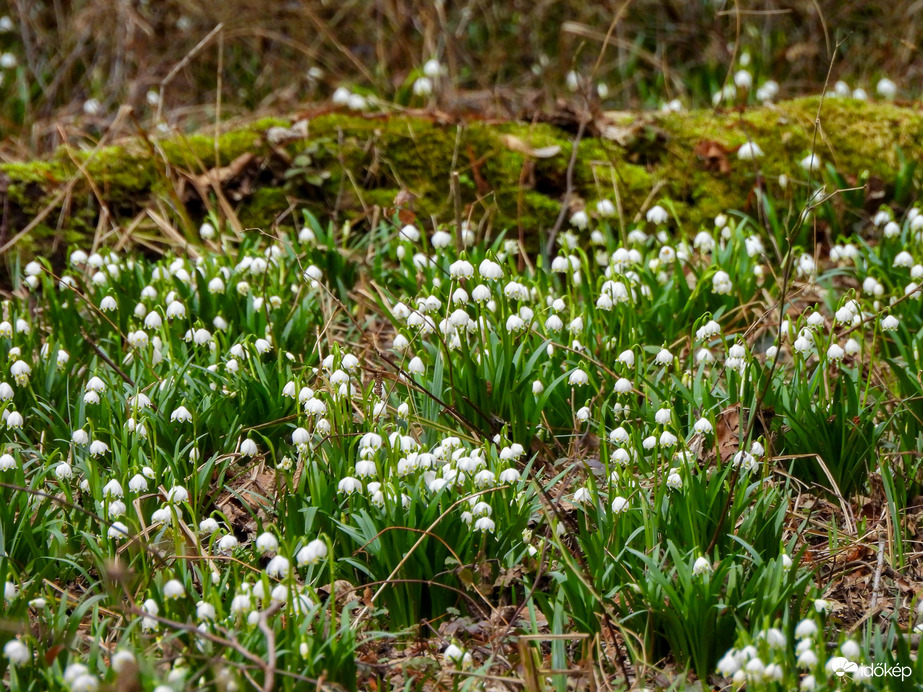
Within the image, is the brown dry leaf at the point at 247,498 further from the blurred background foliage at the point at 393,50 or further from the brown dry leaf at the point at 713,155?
the blurred background foliage at the point at 393,50

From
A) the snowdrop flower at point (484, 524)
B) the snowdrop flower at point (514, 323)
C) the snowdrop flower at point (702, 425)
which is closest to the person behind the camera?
the snowdrop flower at point (484, 524)

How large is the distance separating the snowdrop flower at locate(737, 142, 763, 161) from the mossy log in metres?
0.05

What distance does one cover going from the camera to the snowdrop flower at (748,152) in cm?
417

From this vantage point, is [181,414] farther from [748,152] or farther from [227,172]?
[748,152]

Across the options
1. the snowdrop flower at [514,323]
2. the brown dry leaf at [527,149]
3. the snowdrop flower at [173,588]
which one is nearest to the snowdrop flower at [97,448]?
the snowdrop flower at [173,588]

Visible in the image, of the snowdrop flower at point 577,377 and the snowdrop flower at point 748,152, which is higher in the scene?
the snowdrop flower at point 748,152

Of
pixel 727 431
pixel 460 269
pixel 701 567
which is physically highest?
pixel 460 269

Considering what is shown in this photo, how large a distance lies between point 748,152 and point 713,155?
0.21 meters

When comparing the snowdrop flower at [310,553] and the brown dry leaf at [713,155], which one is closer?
the snowdrop flower at [310,553]

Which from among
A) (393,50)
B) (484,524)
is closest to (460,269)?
(484,524)

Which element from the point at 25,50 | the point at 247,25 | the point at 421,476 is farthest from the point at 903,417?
the point at 25,50

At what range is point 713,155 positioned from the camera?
440cm

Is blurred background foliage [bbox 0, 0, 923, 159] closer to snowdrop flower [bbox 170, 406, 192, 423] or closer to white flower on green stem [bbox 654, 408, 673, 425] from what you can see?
snowdrop flower [bbox 170, 406, 192, 423]

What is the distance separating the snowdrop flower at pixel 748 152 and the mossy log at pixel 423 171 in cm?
5
